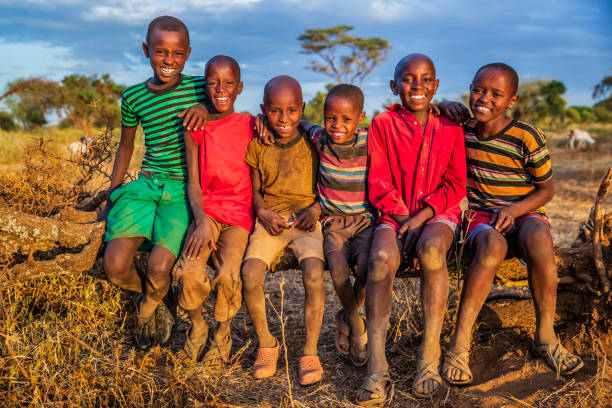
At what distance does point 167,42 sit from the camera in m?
3.10

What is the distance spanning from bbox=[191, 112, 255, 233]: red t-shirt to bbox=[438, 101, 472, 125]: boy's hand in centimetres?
125

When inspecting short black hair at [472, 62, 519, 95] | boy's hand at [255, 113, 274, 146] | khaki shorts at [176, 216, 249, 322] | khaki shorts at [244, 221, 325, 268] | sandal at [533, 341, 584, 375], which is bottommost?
sandal at [533, 341, 584, 375]

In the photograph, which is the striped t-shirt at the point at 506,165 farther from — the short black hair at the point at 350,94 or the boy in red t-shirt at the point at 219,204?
the boy in red t-shirt at the point at 219,204

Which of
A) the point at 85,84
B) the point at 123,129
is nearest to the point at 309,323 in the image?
the point at 123,129

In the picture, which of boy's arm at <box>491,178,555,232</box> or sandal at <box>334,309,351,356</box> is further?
sandal at <box>334,309,351,356</box>

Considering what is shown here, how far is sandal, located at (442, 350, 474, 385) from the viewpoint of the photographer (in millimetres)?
2525

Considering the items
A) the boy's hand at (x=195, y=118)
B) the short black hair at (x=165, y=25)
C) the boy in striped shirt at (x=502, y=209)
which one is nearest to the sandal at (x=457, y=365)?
the boy in striped shirt at (x=502, y=209)

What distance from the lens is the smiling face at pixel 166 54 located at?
3100 mm

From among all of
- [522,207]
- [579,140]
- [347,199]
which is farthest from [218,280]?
[579,140]

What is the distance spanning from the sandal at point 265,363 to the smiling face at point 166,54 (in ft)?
6.08

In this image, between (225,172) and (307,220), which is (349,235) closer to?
(307,220)

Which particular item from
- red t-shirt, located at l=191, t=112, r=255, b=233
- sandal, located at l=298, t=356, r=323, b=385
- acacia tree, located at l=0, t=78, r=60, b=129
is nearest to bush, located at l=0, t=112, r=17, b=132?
acacia tree, located at l=0, t=78, r=60, b=129

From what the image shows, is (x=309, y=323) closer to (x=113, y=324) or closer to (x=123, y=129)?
(x=113, y=324)

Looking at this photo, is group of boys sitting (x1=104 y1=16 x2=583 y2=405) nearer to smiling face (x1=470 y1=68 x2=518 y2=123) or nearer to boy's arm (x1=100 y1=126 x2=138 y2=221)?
smiling face (x1=470 y1=68 x2=518 y2=123)
